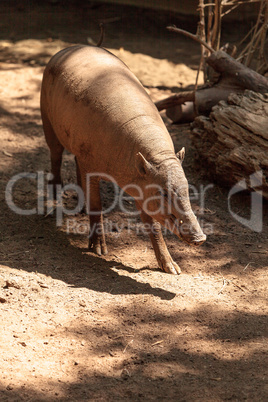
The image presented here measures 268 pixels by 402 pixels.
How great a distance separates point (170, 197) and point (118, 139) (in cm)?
70

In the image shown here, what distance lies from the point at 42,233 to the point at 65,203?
0.70m

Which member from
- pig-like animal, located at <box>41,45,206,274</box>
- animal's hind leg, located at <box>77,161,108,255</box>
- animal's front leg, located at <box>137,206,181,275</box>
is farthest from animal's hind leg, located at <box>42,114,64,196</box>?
animal's front leg, located at <box>137,206,181,275</box>

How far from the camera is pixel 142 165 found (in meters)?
3.81

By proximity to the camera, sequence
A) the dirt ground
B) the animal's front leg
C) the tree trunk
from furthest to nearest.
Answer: the tree trunk
the animal's front leg
the dirt ground

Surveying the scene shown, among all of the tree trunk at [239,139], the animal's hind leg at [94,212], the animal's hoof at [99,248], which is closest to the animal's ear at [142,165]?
the animal's hind leg at [94,212]

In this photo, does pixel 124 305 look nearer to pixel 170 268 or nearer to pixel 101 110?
pixel 170 268

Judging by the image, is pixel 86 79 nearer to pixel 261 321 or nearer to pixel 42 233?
pixel 42 233

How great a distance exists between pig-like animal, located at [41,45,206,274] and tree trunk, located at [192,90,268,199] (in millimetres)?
1361

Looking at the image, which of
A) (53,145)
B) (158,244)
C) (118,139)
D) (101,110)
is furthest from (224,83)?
(158,244)

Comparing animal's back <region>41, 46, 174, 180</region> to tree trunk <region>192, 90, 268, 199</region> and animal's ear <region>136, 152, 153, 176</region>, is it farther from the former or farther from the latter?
tree trunk <region>192, 90, 268, 199</region>

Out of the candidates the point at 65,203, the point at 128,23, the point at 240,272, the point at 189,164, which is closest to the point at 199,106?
the point at 189,164

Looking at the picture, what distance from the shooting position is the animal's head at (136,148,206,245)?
363 cm

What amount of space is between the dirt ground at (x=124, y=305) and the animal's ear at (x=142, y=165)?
947 mm

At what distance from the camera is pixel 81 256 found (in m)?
4.57
